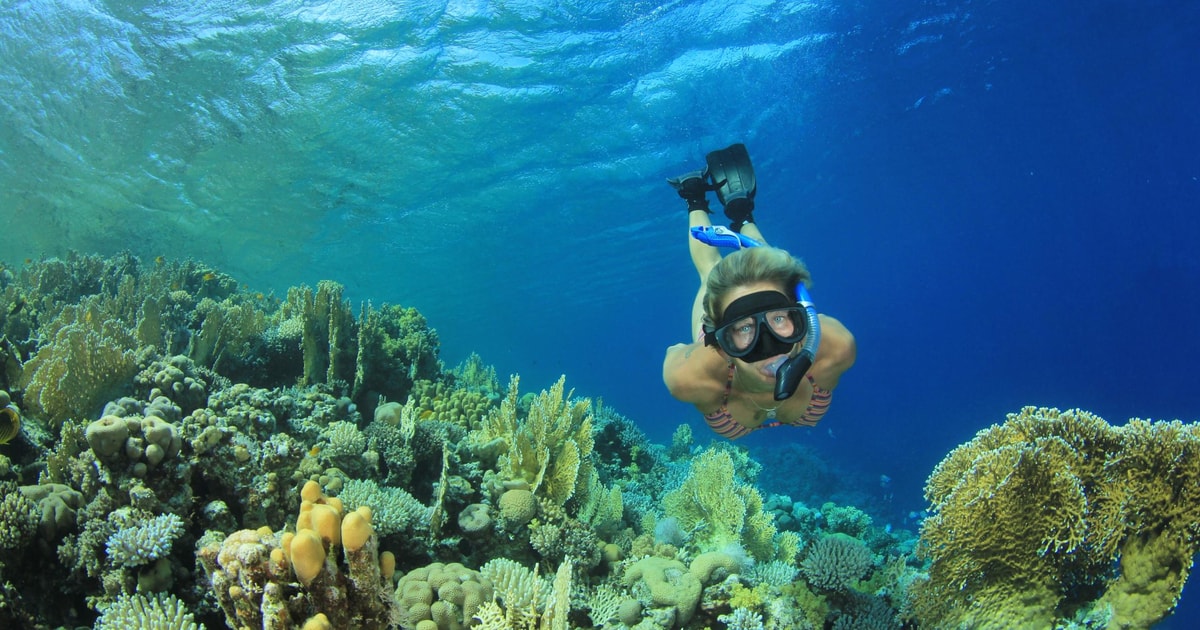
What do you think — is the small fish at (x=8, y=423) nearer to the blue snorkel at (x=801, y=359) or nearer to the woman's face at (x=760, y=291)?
the woman's face at (x=760, y=291)

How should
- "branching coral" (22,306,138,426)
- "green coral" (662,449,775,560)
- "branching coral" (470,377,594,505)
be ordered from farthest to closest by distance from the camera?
"green coral" (662,449,775,560)
"branching coral" (470,377,594,505)
"branching coral" (22,306,138,426)

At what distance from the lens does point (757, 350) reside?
151 inches

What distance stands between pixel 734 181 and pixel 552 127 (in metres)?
13.5

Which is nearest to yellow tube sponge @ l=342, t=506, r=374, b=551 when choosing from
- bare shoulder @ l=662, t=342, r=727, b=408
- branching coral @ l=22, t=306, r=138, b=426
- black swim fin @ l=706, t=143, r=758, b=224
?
bare shoulder @ l=662, t=342, r=727, b=408

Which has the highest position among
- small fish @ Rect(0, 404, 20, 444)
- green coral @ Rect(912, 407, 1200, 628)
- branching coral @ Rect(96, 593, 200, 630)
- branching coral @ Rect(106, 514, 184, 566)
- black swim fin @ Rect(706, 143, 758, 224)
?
black swim fin @ Rect(706, 143, 758, 224)

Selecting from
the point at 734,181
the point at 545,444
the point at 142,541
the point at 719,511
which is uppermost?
the point at 734,181

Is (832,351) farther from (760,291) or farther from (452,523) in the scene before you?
(452,523)

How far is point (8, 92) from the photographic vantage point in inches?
656

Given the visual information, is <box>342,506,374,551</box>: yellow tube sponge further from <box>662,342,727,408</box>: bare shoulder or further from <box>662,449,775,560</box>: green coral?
<box>662,449,775,560</box>: green coral

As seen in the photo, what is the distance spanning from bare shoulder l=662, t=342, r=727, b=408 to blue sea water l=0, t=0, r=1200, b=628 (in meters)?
13.0

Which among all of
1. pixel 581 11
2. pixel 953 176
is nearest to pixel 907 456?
pixel 953 176

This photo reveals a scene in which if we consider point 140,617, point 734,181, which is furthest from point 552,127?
point 140,617

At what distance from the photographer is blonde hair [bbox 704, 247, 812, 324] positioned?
12.8ft

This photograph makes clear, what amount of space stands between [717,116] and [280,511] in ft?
68.6
